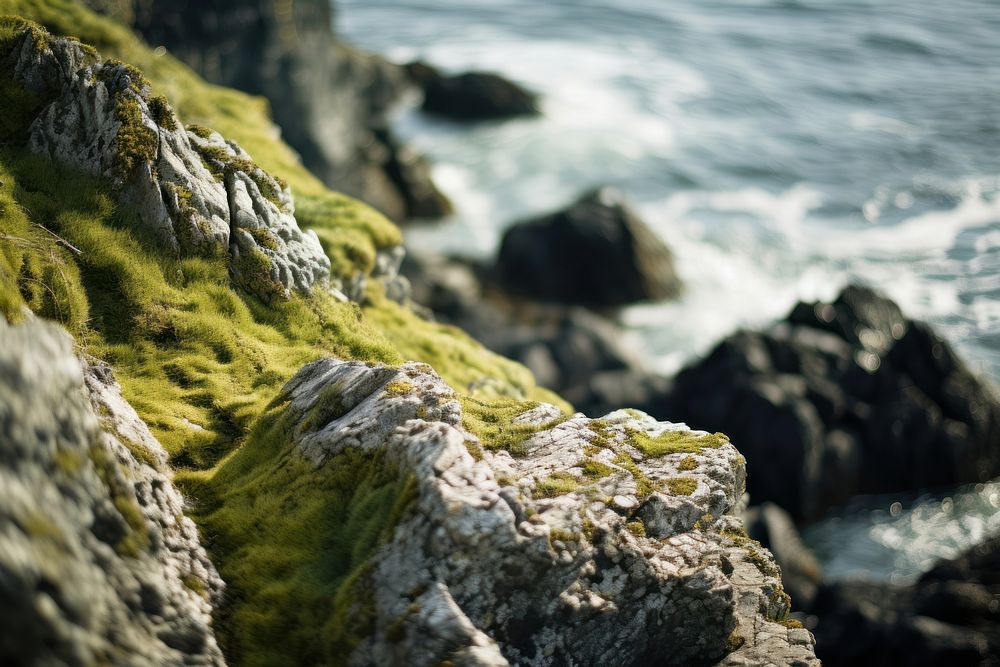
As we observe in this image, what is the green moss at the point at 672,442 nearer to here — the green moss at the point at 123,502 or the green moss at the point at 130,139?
the green moss at the point at 123,502

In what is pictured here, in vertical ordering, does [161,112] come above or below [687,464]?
above

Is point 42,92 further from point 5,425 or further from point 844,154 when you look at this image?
point 844,154

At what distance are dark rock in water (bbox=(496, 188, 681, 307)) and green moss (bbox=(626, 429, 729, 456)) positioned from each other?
4210cm

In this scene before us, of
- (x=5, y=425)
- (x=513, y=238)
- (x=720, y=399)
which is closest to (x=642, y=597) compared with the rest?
(x=5, y=425)

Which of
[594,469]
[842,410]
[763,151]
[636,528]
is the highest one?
[594,469]

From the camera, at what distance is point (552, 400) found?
82.7 ft

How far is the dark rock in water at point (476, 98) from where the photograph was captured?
81.0 m

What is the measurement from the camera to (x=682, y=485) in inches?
548

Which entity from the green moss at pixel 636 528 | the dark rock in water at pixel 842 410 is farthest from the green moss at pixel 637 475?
the dark rock in water at pixel 842 410

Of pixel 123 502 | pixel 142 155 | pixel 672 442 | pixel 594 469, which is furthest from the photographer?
pixel 142 155

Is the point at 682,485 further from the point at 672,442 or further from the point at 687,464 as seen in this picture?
the point at 672,442

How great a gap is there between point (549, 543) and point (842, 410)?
3980 cm

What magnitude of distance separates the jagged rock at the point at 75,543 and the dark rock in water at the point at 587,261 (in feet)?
154

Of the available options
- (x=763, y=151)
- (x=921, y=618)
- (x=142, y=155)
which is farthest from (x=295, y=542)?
(x=763, y=151)
